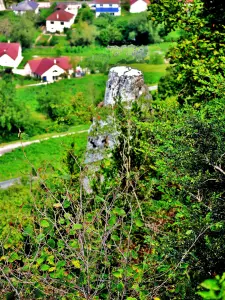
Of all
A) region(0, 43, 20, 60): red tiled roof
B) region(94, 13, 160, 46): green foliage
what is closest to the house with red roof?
region(0, 43, 20, 60): red tiled roof

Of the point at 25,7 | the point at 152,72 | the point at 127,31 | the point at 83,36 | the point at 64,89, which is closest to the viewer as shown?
the point at 64,89

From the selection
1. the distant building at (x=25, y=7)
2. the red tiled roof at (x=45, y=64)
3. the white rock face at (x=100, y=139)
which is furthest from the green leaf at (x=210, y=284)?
the distant building at (x=25, y=7)

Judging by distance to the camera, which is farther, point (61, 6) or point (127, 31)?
point (61, 6)

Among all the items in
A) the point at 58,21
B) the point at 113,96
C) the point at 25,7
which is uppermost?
the point at 113,96

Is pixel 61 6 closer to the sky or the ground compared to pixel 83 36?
closer to the sky

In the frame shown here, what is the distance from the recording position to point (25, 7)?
55.4m

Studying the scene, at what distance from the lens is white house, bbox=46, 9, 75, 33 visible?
52.0m

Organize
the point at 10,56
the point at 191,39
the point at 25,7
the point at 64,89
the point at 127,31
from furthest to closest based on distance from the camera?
the point at 25,7
the point at 127,31
the point at 10,56
the point at 64,89
the point at 191,39

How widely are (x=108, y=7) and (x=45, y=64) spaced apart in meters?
20.2

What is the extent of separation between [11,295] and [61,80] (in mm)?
35410

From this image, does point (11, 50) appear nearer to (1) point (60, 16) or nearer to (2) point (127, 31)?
(1) point (60, 16)

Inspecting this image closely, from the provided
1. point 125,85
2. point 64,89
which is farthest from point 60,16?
point 125,85

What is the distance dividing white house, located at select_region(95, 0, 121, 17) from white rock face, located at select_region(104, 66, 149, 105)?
4932 centimetres

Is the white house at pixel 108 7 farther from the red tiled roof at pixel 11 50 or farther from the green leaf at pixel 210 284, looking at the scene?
the green leaf at pixel 210 284
